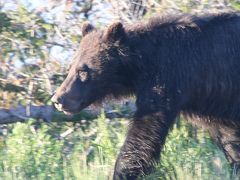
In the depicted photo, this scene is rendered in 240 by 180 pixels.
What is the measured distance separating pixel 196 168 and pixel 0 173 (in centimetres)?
172

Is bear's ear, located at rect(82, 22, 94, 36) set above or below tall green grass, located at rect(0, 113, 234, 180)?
above

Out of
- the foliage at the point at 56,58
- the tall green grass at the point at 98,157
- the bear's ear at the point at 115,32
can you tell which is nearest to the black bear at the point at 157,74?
the bear's ear at the point at 115,32

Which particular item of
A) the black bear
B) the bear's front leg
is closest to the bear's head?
the black bear

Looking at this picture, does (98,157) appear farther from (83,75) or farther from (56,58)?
(56,58)

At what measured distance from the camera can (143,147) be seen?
257 inches

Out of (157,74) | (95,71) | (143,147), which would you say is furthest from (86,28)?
(143,147)

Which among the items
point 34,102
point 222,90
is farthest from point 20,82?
point 222,90

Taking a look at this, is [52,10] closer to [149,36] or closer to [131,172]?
[149,36]

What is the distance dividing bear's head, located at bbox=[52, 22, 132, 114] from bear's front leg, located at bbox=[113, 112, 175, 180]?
0.53 m

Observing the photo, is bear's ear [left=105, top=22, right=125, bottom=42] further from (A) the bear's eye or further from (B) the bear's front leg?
(B) the bear's front leg

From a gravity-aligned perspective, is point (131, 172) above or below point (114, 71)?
below

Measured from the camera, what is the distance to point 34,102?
8.94m

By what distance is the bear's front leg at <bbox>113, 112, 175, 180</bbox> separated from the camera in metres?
6.51

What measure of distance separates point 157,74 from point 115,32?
536mm
